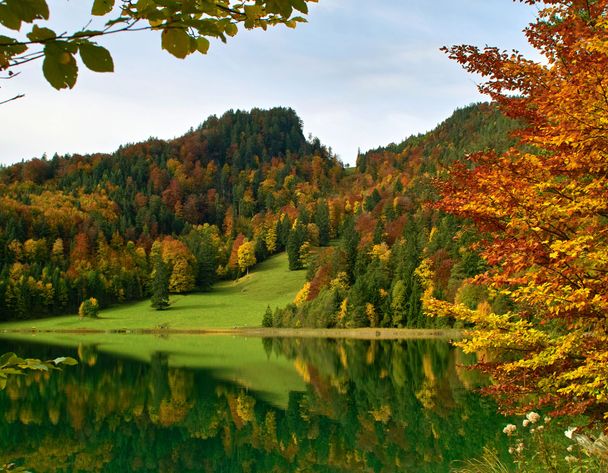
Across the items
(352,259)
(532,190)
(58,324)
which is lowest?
(58,324)

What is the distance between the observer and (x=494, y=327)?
8.41 meters

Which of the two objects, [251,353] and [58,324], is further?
[58,324]

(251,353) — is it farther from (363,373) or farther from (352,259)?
(352,259)

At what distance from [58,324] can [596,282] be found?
3710 inches

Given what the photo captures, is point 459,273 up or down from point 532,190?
down

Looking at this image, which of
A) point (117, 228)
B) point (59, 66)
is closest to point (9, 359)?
point (59, 66)

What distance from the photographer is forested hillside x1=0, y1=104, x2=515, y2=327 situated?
76062 mm

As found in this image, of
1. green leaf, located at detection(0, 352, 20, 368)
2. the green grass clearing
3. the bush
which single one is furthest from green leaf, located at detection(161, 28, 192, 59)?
the bush

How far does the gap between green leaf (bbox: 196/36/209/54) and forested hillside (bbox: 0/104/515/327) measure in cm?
3928

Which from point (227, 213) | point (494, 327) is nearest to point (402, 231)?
point (227, 213)

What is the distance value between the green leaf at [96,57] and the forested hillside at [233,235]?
3975 centimetres

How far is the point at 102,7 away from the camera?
5.76ft

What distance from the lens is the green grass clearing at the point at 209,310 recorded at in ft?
282

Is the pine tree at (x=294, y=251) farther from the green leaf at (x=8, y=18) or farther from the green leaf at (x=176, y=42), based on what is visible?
the green leaf at (x=8, y=18)
